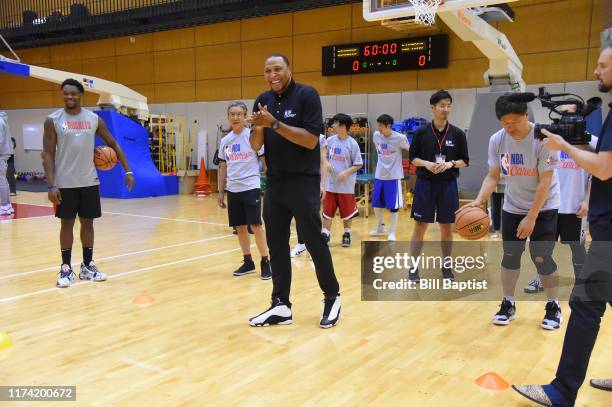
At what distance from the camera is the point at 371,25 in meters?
13.0

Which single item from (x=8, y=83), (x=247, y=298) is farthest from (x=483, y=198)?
(x=8, y=83)

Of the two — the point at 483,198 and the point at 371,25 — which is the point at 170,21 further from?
the point at 483,198

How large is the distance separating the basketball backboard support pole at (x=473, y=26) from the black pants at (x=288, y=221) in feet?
10.9

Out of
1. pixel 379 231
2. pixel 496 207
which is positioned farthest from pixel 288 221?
pixel 496 207

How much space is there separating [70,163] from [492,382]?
3.98 metres

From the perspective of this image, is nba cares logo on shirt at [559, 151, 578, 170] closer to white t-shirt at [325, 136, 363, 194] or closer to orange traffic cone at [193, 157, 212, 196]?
white t-shirt at [325, 136, 363, 194]

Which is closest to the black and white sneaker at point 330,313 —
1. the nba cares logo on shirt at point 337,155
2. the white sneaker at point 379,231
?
the nba cares logo on shirt at point 337,155

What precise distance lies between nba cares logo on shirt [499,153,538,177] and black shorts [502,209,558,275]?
29 centimetres

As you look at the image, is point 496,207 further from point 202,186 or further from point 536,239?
point 202,186

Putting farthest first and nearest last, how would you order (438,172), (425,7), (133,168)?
1. (133,168)
2. (425,7)
3. (438,172)

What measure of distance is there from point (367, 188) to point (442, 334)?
698 centimetres

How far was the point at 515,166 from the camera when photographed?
11.8 feet

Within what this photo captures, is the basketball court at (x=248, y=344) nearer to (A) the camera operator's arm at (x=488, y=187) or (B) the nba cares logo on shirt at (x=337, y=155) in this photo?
(A) the camera operator's arm at (x=488, y=187)

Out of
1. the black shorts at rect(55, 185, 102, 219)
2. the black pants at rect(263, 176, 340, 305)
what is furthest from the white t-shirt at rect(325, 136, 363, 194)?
the black pants at rect(263, 176, 340, 305)
